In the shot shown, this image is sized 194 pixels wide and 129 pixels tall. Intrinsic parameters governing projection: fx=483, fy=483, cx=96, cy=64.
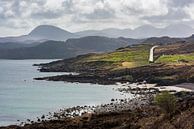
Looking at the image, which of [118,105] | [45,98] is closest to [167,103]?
[118,105]

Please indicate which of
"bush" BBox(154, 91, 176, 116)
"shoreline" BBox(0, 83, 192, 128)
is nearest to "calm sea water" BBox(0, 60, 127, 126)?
"shoreline" BBox(0, 83, 192, 128)

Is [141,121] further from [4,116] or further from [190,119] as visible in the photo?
[4,116]

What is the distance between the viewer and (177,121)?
58469mm

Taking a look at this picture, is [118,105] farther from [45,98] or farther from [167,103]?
[167,103]

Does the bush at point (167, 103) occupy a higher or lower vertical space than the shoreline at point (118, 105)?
higher

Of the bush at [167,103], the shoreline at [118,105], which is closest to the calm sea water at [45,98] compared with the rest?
the shoreline at [118,105]

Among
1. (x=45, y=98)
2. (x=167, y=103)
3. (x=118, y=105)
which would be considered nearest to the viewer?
(x=167, y=103)

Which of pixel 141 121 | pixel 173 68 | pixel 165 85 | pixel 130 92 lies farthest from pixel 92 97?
pixel 141 121

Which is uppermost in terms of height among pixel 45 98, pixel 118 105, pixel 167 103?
pixel 167 103

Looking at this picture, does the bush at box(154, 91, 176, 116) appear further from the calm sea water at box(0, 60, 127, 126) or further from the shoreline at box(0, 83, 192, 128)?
the calm sea water at box(0, 60, 127, 126)

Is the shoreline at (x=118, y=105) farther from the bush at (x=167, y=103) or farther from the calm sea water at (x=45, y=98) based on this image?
the bush at (x=167, y=103)

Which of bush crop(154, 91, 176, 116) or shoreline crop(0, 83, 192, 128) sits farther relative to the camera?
shoreline crop(0, 83, 192, 128)

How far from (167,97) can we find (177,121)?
29.8 ft

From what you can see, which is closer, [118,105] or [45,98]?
[118,105]
